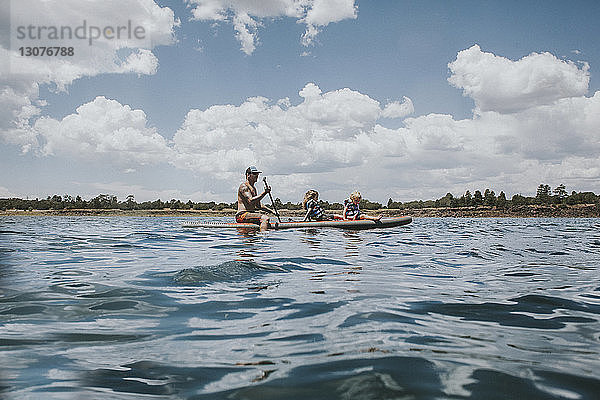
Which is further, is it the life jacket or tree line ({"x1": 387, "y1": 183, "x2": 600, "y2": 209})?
tree line ({"x1": 387, "y1": 183, "x2": 600, "y2": 209})

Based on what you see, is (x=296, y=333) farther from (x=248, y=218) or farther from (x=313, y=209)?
(x=313, y=209)

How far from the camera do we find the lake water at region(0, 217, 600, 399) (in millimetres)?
2434

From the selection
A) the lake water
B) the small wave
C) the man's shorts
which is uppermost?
the man's shorts

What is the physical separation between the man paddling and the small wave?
384 inches

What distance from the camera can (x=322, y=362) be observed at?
2.76 meters

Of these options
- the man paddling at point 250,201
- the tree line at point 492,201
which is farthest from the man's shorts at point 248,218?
the tree line at point 492,201

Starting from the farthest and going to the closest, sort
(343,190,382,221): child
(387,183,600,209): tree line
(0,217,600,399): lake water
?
(387,183,600,209): tree line → (343,190,382,221): child → (0,217,600,399): lake water

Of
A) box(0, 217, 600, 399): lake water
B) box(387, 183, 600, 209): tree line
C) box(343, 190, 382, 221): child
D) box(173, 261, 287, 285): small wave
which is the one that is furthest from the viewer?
box(387, 183, 600, 209): tree line

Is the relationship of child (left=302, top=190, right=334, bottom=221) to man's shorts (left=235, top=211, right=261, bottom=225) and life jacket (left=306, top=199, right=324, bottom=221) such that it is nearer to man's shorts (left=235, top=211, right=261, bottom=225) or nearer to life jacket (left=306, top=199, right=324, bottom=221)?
life jacket (left=306, top=199, right=324, bottom=221)

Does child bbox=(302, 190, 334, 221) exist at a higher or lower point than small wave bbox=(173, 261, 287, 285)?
higher

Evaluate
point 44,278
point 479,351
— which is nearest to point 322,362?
point 479,351

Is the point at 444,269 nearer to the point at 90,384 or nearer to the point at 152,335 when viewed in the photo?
the point at 152,335

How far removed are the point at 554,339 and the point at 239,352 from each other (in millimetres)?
2519

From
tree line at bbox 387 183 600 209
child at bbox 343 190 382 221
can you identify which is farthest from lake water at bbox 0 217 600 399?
tree line at bbox 387 183 600 209
